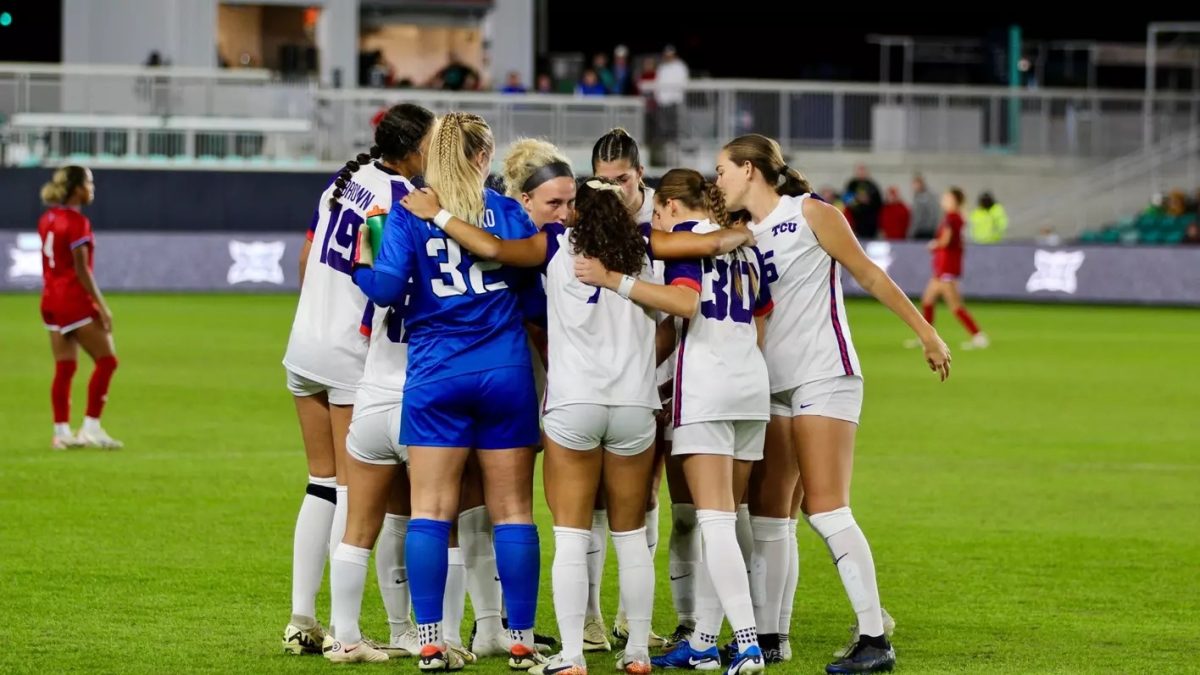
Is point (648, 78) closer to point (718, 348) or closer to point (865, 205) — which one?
point (865, 205)

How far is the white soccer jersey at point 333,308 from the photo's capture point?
6859 millimetres

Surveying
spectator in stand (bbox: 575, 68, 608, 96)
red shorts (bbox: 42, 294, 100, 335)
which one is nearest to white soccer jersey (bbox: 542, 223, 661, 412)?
red shorts (bbox: 42, 294, 100, 335)

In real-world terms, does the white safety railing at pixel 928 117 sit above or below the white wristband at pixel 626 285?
above

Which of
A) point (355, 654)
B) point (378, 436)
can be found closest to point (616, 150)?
point (378, 436)

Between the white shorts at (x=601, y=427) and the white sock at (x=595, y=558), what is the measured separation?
742 millimetres

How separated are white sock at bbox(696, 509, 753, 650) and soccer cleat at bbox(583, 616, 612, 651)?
88 cm

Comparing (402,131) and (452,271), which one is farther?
(402,131)

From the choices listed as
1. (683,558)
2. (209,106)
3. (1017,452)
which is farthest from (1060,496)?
(209,106)

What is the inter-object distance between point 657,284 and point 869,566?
1376mm

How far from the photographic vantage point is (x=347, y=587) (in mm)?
6691

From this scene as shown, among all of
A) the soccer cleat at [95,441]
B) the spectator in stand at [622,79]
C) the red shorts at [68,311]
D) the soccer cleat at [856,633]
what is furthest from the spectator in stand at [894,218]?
the soccer cleat at [856,633]

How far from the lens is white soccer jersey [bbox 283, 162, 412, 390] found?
22.5 ft

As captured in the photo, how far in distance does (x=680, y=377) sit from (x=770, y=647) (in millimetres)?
1203

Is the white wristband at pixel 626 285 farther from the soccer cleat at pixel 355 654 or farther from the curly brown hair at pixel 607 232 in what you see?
the soccer cleat at pixel 355 654
